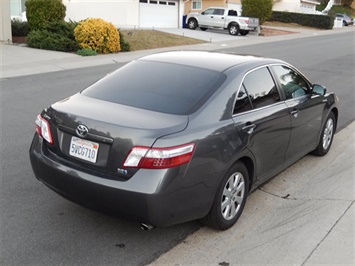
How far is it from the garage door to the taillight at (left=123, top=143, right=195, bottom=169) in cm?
2627

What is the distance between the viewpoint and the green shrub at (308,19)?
41500mm

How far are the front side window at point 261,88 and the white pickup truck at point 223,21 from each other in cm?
2554

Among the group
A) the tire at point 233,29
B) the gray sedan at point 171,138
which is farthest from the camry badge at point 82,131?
the tire at point 233,29

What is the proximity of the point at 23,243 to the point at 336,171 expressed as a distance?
389 centimetres

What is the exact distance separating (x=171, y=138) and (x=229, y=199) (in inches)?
38.2

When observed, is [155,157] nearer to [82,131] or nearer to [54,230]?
[82,131]

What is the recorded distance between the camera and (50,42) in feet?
56.4

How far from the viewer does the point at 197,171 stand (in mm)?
3318

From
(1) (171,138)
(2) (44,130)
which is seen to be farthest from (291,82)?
(2) (44,130)

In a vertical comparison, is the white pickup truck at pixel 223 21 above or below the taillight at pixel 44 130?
above

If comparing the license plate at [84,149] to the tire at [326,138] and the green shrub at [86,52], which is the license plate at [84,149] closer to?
the tire at [326,138]

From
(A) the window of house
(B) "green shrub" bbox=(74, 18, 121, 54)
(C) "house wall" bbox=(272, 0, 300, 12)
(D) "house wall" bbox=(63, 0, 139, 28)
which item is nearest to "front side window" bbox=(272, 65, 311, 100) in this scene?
(B) "green shrub" bbox=(74, 18, 121, 54)

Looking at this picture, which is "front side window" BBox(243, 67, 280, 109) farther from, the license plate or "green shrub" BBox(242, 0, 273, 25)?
"green shrub" BBox(242, 0, 273, 25)

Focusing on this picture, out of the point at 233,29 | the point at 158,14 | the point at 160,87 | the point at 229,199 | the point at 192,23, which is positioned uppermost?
the point at 158,14
